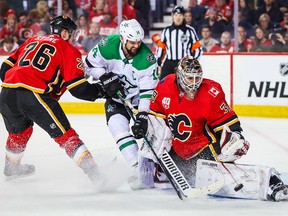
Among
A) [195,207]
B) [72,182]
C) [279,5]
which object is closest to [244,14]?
[279,5]

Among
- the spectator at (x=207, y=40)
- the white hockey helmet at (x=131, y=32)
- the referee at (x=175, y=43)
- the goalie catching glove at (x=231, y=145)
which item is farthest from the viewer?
the spectator at (x=207, y=40)

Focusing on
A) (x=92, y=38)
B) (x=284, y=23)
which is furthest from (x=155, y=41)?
(x=284, y=23)

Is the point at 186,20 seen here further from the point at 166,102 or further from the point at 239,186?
the point at 239,186

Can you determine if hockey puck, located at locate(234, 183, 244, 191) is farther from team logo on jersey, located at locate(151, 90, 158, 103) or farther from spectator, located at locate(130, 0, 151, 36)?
spectator, located at locate(130, 0, 151, 36)

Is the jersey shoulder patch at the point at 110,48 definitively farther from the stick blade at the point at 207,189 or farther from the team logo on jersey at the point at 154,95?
the stick blade at the point at 207,189

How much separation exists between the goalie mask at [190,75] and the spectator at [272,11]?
13.9 ft

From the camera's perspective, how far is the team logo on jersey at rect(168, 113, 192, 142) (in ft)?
15.2

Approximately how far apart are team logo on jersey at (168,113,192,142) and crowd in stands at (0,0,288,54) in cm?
395

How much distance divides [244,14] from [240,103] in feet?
3.34

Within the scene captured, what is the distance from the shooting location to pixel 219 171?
4.47 m

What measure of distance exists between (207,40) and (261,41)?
60 centimetres

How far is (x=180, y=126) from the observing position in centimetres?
466

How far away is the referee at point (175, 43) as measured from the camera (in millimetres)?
8289

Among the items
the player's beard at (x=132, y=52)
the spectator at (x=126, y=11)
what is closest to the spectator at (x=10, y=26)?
the spectator at (x=126, y=11)
